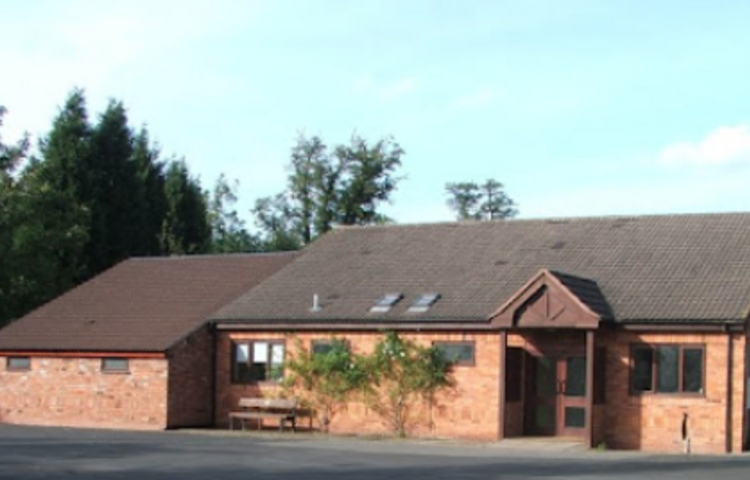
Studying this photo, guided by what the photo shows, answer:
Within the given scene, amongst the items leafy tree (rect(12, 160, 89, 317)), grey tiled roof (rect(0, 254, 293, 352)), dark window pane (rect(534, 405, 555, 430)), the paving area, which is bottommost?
the paving area

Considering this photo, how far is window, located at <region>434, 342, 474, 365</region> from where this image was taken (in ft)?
103

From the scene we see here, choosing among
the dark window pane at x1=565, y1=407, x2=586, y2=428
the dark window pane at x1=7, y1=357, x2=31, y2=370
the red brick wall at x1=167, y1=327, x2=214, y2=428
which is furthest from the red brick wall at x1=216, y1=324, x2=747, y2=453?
the dark window pane at x1=7, y1=357, x2=31, y2=370

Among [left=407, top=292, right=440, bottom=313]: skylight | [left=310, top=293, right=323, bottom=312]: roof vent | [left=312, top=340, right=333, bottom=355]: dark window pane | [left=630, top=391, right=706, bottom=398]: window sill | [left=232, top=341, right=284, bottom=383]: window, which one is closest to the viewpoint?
[left=630, top=391, right=706, bottom=398]: window sill

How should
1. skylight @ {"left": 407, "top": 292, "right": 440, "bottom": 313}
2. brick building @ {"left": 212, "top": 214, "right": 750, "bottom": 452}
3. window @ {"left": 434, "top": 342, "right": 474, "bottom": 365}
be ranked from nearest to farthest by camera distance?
brick building @ {"left": 212, "top": 214, "right": 750, "bottom": 452} → window @ {"left": 434, "top": 342, "right": 474, "bottom": 365} → skylight @ {"left": 407, "top": 292, "right": 440, "bottom": 313}

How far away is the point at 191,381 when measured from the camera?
34.8m

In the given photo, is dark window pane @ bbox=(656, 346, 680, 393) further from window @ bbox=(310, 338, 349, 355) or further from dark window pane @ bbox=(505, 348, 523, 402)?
window @ bbox=(310, 338, 349, 355)

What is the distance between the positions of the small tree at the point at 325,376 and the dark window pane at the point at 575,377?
5.42 m

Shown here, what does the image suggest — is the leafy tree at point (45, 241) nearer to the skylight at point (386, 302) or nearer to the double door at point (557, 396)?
the skylight at point (386, 302)

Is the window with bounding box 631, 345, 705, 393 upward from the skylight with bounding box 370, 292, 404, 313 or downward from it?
downward

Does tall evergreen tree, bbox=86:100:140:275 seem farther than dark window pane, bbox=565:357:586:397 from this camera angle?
Yes

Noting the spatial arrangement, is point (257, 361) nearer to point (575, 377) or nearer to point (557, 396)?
point (557, 396)

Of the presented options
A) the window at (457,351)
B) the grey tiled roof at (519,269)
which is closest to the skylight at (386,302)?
the grey tiled roof at (519,269)

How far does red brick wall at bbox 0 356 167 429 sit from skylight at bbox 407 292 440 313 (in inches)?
277

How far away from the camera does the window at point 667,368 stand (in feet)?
95.1
